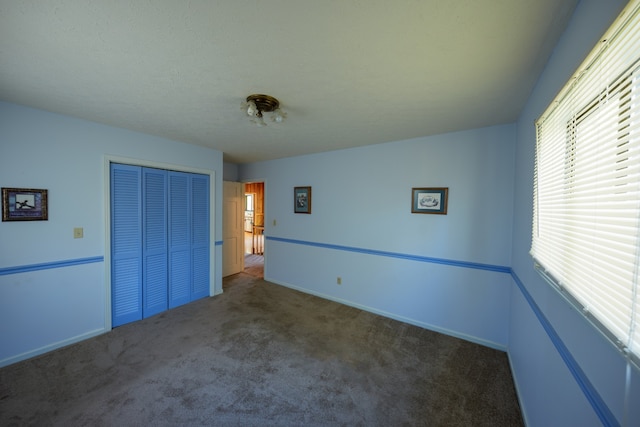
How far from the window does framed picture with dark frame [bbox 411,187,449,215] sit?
1495 mm

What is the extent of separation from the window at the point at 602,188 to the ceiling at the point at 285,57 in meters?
0.46

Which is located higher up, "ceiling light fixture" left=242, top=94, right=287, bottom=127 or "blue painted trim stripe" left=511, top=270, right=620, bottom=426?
"ceiling light fixture" left=242, top=94, right=287, bottom=127

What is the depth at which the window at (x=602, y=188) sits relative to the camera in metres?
0.63

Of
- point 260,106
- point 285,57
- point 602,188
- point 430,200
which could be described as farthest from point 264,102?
point 430,200

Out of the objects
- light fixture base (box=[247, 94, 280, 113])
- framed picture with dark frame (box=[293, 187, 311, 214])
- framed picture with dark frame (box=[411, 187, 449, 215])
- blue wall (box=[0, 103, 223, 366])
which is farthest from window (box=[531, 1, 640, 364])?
blue wall (box=[0, 103, 223, 366])

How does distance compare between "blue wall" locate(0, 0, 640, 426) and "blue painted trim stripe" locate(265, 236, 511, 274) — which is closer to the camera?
"blue wall" locate(0, 0, 640, 426)

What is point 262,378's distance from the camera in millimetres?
2014

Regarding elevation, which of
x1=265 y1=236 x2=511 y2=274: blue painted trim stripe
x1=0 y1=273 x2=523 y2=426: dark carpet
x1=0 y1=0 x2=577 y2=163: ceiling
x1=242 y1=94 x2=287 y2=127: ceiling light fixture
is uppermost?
x1=0 y1=0 x2=577 y2=163: ceiling

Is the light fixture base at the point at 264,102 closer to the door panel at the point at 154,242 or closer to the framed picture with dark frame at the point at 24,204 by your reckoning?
the door panel at the point at 154,242

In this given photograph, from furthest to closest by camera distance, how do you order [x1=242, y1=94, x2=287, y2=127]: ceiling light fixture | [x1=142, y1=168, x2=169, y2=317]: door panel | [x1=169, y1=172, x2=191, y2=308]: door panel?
[x1=169, y1=172, x2=191, y2=308]: door panel, [x1=142, y1=168, x2=169, y2=317]: door panel, [x1=242, y1=94, x2=287, y2=127]: ceiling light fixture

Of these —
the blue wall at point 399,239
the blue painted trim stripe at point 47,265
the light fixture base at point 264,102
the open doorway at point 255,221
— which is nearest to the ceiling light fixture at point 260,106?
the light fixture base at point 264,102

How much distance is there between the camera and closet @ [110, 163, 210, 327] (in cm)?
278

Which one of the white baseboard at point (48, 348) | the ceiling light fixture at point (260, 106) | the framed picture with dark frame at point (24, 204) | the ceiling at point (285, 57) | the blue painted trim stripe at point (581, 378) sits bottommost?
the white baseboard at point (48, 348)

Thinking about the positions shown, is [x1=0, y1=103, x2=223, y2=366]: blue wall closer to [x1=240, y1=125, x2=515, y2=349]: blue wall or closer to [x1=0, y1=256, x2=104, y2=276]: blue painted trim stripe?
[x1=0, y1=256, x2=104, y2=276]: blue painted trim stripe
